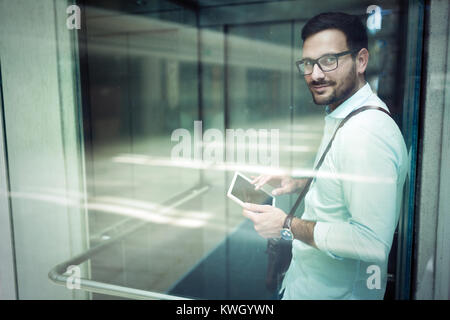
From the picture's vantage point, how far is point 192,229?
425 cm

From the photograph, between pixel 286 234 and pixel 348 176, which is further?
pixel 286 234

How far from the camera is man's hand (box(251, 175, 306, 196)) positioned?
216 cm

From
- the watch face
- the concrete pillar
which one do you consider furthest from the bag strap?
the concrete pillar

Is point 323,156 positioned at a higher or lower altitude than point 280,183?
higher

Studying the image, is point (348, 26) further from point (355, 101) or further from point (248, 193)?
point (248, 193)

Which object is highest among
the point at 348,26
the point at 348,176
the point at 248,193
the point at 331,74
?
the point at 348,26

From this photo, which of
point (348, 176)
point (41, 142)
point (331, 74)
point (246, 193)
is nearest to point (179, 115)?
point (41, 142)

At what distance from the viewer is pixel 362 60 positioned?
6.22 ft

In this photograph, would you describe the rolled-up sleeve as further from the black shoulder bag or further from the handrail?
the handrail

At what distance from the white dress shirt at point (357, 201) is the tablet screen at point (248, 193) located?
10.8 inches

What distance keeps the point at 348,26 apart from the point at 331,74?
0.24 m
